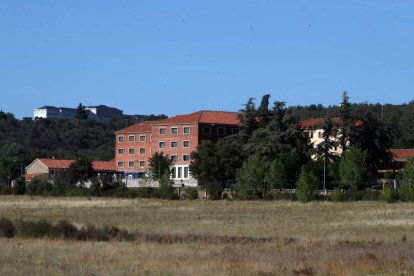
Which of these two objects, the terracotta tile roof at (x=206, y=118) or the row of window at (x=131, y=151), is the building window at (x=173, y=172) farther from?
the row of window at (x=131, y=151)

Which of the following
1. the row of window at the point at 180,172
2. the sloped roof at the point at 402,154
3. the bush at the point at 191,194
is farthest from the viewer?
the row of window at the point at 180,172

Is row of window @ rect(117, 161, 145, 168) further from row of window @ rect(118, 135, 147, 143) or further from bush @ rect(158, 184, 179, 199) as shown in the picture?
bush @ rect(158, 184, 179, 199)

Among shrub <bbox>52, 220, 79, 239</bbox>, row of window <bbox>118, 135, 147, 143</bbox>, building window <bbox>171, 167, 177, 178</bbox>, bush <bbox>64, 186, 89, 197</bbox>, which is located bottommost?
shrub <bbox>52, 220, 79, 239</bbox>

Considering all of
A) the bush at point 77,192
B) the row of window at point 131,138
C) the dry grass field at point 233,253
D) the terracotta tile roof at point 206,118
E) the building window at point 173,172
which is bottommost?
the dry grass field at point 233,253

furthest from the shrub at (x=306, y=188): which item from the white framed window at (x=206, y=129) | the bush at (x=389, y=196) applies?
the white framed window at (x=206, y=129)

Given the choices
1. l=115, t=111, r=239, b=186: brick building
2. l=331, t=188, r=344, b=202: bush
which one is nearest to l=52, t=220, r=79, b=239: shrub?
l=331, t=188, r=344, b=202: bush

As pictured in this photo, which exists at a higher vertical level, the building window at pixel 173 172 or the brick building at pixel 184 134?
the brick building at pixel 184 134

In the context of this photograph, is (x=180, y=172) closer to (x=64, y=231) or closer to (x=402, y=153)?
(x=402, y=153)

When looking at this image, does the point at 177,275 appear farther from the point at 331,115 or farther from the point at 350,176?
the point at 331,115

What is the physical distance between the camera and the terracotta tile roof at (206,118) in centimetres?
13875

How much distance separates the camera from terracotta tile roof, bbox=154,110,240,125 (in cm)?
13875

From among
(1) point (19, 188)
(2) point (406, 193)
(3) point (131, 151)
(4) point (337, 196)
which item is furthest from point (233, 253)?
(3) point (131, 151)

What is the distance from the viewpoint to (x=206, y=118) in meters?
140

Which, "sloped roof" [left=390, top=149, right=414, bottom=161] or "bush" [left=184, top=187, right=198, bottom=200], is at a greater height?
"sloped roof" [left=390, top=149, right=414, bottom=161]
